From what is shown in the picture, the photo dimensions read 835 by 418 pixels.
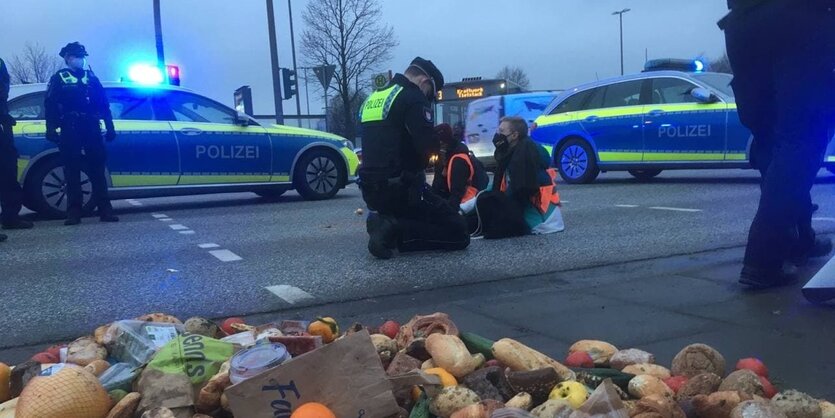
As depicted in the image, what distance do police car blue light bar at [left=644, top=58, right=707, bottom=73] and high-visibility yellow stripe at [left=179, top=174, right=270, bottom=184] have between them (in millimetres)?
7161

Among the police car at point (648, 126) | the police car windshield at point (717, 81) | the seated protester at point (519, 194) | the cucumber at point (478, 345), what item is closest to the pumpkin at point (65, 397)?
the cucumber at point (478, 345)

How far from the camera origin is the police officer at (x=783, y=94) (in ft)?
11.9

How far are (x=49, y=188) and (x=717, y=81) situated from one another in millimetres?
9246

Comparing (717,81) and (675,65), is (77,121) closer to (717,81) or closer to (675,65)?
(717,81)

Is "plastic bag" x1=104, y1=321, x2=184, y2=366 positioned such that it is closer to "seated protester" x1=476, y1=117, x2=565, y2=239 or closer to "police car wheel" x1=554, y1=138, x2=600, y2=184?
"seated protester" x1=476, y1=117, x2=565, y2=239

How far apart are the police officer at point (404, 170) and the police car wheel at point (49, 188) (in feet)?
15.0

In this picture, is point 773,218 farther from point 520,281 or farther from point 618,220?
point 618,220

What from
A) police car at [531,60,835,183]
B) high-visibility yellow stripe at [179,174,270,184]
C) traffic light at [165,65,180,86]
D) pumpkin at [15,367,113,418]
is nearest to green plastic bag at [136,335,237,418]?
pumpkin at [15,367,113,418]

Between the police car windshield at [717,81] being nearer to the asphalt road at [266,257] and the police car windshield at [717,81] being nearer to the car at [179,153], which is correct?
the asphalt road at [266,257]

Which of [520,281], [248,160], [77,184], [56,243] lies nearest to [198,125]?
[248,160]

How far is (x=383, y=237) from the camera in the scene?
553 centimetres

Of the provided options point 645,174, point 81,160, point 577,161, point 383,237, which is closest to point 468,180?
point 383,237

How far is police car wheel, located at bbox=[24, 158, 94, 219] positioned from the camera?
28.6ft

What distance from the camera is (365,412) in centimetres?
207
